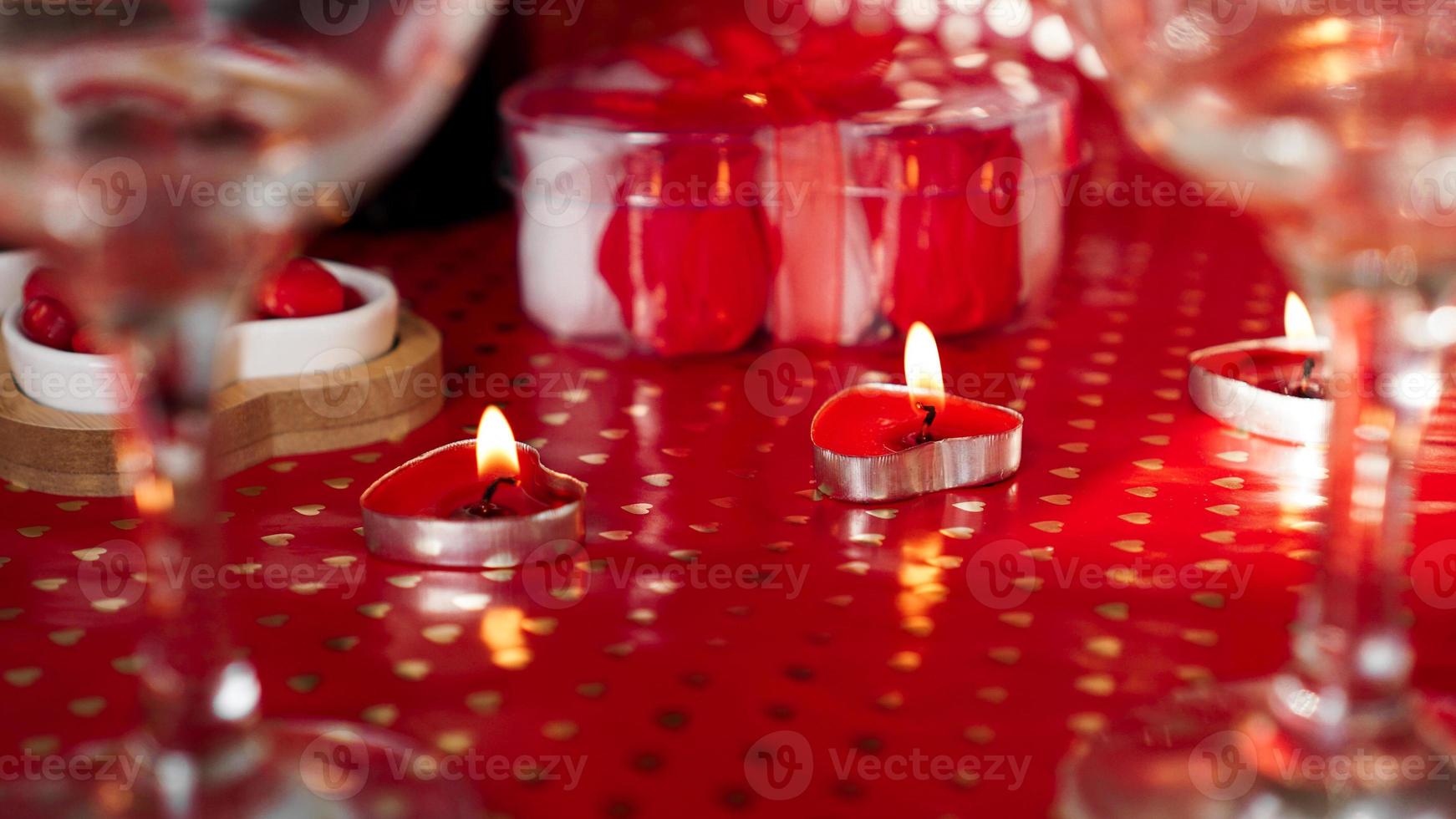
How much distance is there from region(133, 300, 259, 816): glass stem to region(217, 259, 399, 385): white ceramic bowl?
0.29 meters

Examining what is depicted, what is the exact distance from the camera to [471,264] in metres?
1.04

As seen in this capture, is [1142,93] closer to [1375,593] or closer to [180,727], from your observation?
[1375,593]

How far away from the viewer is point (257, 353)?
710mm

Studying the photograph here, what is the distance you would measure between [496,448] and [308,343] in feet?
0.53

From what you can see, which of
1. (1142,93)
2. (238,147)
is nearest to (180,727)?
(238,147)

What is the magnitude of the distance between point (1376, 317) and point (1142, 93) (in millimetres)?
89

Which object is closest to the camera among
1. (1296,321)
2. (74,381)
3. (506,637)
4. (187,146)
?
(187,146)

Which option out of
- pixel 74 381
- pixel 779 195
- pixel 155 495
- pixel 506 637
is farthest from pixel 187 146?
pixel 779 195

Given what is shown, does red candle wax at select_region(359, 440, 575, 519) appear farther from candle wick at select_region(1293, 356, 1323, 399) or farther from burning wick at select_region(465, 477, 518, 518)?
candle wick at select_region(1293, 356, 1323, 399)

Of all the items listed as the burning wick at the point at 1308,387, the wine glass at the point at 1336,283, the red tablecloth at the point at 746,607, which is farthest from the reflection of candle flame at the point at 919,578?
the burning wick at the point at 1308,387

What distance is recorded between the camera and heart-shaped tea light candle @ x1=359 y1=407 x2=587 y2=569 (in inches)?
23.0

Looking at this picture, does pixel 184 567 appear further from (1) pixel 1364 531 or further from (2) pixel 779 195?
(2) pixel 779 195

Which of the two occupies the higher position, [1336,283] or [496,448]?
[1336,283]

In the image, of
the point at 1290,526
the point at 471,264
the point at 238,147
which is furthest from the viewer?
the point at 471,264
